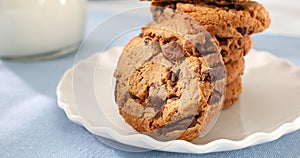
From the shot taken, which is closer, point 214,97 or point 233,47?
point 214,97

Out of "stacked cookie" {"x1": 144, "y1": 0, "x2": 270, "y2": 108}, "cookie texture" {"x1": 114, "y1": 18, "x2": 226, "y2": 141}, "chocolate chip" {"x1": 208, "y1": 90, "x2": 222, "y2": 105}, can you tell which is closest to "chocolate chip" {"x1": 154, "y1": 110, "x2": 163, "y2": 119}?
"cookie texture" {"x1": 114, "y1": 18, "x2": 226, "y2": 141}

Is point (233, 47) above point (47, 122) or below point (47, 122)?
above

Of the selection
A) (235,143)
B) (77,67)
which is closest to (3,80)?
(77,67)

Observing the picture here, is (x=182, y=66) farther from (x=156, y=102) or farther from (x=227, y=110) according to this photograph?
(x=227, y=110)

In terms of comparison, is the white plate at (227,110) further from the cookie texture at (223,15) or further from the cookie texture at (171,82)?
the cookie texture at (223,15)

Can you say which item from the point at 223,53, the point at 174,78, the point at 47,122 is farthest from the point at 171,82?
the point at 47,122

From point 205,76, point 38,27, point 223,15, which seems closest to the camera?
point 205,76

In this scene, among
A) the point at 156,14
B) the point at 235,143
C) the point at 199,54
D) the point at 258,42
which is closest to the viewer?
the point at 235,143

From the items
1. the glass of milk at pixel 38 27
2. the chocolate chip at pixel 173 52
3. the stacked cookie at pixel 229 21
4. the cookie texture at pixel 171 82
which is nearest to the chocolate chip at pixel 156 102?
the cookie texture at pixel 171 82

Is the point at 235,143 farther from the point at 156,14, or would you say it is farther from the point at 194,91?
the point at 156,14
